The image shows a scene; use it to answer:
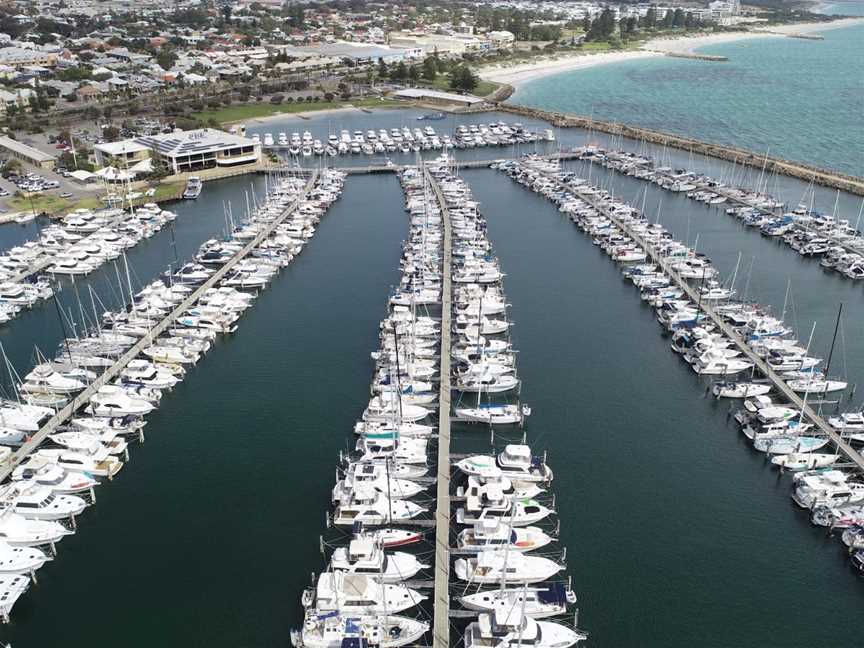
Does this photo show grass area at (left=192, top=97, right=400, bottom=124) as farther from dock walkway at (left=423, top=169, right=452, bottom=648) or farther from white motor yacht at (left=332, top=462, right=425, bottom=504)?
white motor yacht at (left=332, top=462, right=425, bottom=504)

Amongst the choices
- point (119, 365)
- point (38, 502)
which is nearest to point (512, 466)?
point (38, 502)

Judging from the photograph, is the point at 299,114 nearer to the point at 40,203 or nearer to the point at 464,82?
the point at 464,82

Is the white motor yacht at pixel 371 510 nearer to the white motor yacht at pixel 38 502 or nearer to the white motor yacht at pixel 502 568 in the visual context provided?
the white motor yacht at pixel 502 568

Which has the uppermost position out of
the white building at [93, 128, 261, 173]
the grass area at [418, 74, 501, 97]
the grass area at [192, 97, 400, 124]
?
the grass area at [418, 74, 501, 97]

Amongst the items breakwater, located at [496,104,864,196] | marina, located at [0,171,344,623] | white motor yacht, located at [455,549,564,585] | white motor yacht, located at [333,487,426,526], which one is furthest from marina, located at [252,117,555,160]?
white motor yacht, located at [455,549,564,585]

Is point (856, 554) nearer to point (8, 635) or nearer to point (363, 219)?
point (8, 635)

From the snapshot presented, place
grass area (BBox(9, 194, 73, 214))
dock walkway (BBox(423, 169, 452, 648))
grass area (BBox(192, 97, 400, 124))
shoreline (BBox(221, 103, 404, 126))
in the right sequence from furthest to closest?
grass area (BBox(192, 97, 400, 124))
shoreline (BBox(221, 103, 404, 126))
grass area (BBox(9, 194, 73, 214))
dock walkway (BBox(423, 169, 452, 648))
